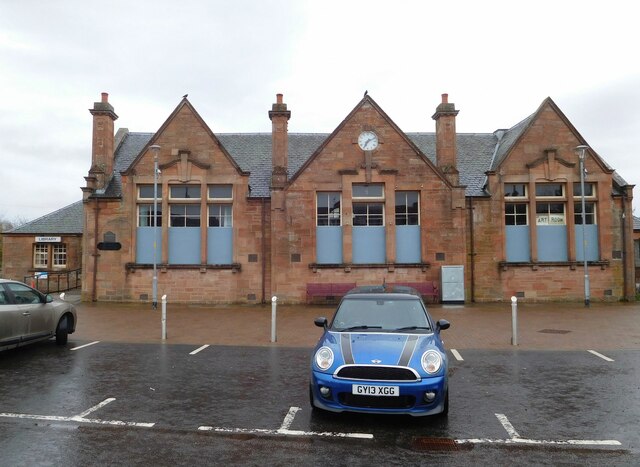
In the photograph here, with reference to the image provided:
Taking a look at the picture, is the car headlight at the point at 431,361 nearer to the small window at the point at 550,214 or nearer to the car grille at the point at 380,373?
the car grille at the point at 380,373

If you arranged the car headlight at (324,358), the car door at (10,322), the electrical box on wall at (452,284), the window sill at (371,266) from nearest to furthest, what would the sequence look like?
1. the car headlight at (324,358)
2. the car door at (10,322)
3. the electrical box on wall at (452,284)
4. the window sill at (371,266)

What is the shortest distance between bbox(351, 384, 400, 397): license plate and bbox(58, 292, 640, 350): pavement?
623 centimetres

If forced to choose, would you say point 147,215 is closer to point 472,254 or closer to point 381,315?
point 472,254

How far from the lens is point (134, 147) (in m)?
26.2

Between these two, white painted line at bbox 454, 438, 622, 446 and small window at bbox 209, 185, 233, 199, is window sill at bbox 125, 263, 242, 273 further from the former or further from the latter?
white painted line at bbox 454, 438, 622, 446

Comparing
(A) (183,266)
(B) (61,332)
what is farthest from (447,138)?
(B) (61,332)

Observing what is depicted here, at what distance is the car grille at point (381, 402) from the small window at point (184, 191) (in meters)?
18.1

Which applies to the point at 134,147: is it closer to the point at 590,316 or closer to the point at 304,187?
the point at 304,187

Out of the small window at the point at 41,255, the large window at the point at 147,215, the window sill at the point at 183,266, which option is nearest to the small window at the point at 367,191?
the window sill at the point at 183,266

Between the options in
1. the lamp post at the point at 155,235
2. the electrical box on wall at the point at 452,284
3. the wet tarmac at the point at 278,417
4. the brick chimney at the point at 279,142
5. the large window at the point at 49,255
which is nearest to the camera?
the wet tarmac at the point at 278,417

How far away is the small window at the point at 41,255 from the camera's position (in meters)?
31.1

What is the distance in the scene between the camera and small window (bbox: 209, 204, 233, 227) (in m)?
22.4

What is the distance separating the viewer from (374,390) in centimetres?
573

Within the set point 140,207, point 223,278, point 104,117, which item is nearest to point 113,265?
point 140,207
